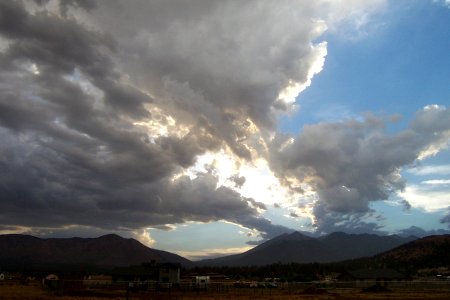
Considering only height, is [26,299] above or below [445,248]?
below

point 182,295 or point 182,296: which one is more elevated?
point 182,295

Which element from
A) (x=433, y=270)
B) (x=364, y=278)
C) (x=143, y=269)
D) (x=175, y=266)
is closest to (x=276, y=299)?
(x=175, y=266)

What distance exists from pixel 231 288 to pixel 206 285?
21.9 feet

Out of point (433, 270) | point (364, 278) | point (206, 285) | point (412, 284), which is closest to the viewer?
point (206, 285)

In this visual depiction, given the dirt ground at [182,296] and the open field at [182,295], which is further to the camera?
the open field at [182,295]

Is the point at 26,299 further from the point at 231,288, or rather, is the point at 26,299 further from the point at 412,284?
the point at 412,284

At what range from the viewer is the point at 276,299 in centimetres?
6194

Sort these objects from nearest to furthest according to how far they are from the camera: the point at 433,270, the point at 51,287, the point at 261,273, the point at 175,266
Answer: the point at 51,287
the point at 175,266
the point at 433,270
the point at 261,273

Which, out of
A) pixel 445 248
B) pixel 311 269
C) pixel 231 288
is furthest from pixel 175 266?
pixel 445 248

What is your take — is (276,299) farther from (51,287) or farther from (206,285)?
(51,287)

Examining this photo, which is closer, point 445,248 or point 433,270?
point 433,270

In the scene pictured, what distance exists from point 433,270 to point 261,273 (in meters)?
65.5

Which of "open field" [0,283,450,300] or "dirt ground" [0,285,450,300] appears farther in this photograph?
"open field" [0,283,450,300]

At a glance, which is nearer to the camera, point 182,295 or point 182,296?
point 182,296
